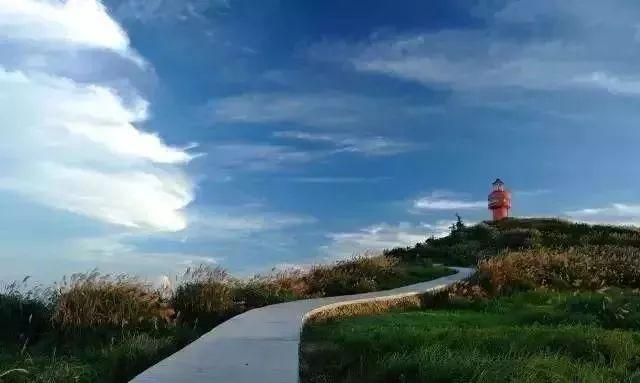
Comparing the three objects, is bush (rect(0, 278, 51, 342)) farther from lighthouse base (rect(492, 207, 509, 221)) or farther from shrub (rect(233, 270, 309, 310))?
lighthouse base (rect(492, 207, 509, 221))

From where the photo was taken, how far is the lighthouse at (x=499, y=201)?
125 ft

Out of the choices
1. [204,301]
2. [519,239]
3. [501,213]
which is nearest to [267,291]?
[204,301]

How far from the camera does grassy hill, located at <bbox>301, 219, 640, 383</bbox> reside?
7.08m

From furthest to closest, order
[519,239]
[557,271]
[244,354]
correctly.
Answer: [519,239] < [557,271] < [244,354]

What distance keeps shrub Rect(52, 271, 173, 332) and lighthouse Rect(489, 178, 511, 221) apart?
1149 inches

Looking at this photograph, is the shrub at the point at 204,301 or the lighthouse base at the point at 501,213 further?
the lighthouse base at the point at 501,213

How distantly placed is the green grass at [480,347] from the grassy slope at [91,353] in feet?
6.08

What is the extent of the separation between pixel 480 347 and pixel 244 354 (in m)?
2.92

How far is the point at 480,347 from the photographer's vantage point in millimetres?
8680

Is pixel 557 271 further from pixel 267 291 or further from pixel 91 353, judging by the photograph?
pixel 91 353

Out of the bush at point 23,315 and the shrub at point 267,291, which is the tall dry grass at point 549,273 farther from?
the bush at point 23,315

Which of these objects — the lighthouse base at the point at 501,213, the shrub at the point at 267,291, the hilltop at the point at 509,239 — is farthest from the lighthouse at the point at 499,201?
the shrub at the point at 267,291

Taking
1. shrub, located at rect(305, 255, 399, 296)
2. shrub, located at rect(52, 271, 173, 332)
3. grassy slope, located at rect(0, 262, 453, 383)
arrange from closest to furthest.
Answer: grassy slope, located at rect(0, 262, 453, 383), shrub, located at rect(52, 271, 173, 332), shrub, located at rect(305, 255, 399, 296)

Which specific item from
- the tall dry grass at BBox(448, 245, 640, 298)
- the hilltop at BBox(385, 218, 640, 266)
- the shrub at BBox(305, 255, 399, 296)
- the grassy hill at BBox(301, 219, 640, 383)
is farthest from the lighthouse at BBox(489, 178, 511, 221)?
the shrub at BBox(305, 255, 399, 296)
